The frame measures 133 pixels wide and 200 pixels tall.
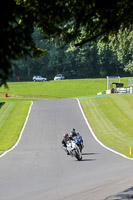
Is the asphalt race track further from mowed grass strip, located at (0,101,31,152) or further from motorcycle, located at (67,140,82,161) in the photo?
mowed grass strip, located at (0,101,31,152)

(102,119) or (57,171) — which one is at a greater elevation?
(102,119)

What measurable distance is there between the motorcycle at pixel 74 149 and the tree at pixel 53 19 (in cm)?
1185

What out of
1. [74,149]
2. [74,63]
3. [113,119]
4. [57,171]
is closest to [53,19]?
[57,171]

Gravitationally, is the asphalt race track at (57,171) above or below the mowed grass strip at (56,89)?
below

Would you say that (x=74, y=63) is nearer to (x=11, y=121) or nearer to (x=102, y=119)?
(x=102, y=119)

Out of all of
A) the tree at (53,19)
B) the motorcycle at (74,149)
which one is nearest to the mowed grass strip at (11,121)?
the motorcycle at (74,149)

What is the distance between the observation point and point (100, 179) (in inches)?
648

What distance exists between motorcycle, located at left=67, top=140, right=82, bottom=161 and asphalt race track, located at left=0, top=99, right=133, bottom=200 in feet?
0.96

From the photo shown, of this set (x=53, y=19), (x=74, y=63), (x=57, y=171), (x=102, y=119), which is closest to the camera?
(x=53, y=19)

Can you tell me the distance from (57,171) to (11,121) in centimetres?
2580

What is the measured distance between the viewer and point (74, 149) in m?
22.4

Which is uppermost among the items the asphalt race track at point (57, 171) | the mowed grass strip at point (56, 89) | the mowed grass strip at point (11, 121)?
the mowed grass strip at point (56, 89)

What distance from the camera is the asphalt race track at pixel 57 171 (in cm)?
1411

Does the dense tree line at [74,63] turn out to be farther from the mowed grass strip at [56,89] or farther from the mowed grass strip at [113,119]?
the mowed grass strip at [113,119]
